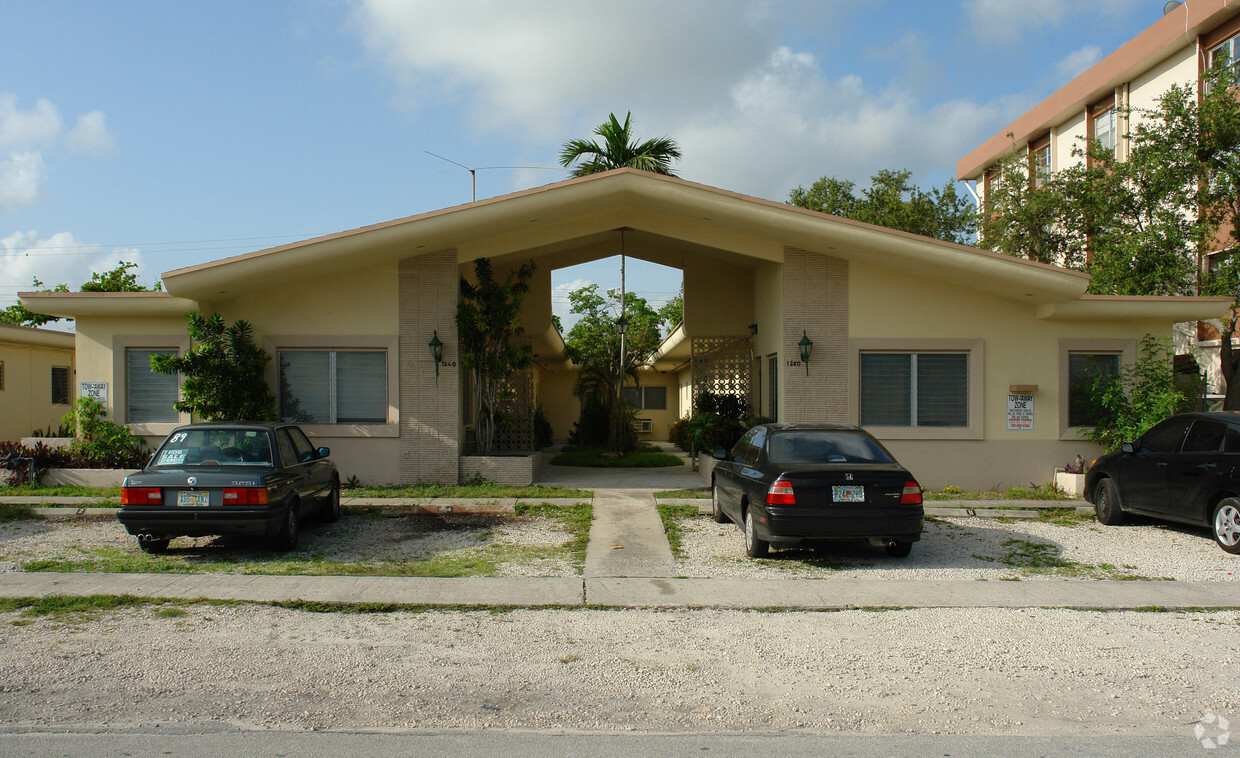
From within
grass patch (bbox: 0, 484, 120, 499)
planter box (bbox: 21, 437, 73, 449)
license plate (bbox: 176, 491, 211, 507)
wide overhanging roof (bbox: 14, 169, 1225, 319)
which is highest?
wide overhanging roof (bbox: 14, 169, 1225, 319)

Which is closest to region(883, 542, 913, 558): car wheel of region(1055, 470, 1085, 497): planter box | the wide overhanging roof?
the wide overhanging roof

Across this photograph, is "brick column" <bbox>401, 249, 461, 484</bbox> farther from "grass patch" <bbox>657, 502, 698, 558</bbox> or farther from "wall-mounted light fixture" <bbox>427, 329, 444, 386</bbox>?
"grass patch" <bbox>657, 502, 698, 558</bbox>

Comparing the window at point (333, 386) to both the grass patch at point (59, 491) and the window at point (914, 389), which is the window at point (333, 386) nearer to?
the grass patch at point (59, 491)

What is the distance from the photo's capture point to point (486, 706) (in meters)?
4.92

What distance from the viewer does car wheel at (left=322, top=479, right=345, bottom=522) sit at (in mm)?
10867

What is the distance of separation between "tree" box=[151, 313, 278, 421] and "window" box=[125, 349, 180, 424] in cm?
60

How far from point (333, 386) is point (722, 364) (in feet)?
26.9

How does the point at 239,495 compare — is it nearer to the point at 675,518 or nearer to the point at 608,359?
the point at 675,518

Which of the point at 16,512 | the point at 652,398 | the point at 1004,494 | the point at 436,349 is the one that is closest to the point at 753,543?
the point at 1004,494

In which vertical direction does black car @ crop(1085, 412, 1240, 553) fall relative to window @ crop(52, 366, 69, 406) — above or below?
below

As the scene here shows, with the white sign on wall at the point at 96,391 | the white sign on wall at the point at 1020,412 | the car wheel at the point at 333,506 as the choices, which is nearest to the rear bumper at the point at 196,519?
the car wheel at the point at 333,506

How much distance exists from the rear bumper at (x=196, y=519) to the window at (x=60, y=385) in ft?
56.0

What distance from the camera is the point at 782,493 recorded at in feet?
27.6

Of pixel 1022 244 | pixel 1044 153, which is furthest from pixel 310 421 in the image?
pixel 1044 153
